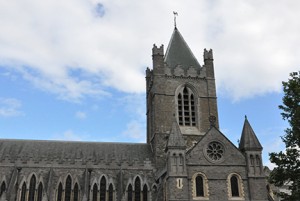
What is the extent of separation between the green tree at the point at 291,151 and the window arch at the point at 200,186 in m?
9.90

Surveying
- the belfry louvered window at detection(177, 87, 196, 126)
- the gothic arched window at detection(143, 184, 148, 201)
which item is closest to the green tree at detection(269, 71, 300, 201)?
the gothic arched window at detection(143, 184, 148, 201)

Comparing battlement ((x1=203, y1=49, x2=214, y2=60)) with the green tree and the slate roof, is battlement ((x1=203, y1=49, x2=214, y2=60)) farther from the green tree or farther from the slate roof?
the green tree

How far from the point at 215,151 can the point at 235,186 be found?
3.32 m

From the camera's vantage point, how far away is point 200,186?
3131 centimetres

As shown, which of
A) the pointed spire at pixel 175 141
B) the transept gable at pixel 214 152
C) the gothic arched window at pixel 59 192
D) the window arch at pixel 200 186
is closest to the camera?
the window arch at pixel 200 186

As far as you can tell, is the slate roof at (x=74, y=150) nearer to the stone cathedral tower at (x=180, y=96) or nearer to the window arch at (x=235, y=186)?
the stone cathedral tower at (x=180, y=96)

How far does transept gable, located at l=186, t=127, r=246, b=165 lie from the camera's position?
32031 millimetres

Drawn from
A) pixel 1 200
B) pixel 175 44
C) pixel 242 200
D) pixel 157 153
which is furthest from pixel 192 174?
pixel 175 44

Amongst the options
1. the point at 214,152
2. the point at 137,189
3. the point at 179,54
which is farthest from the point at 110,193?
the point at 179,54

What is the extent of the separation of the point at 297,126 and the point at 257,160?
40.6ft

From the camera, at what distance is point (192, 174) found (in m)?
31.3

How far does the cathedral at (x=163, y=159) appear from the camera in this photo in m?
31.6

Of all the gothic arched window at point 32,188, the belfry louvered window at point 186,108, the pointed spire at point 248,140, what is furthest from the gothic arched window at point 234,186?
the gothic arched window at point 32,188

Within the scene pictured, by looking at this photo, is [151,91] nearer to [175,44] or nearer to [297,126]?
[175,44]
